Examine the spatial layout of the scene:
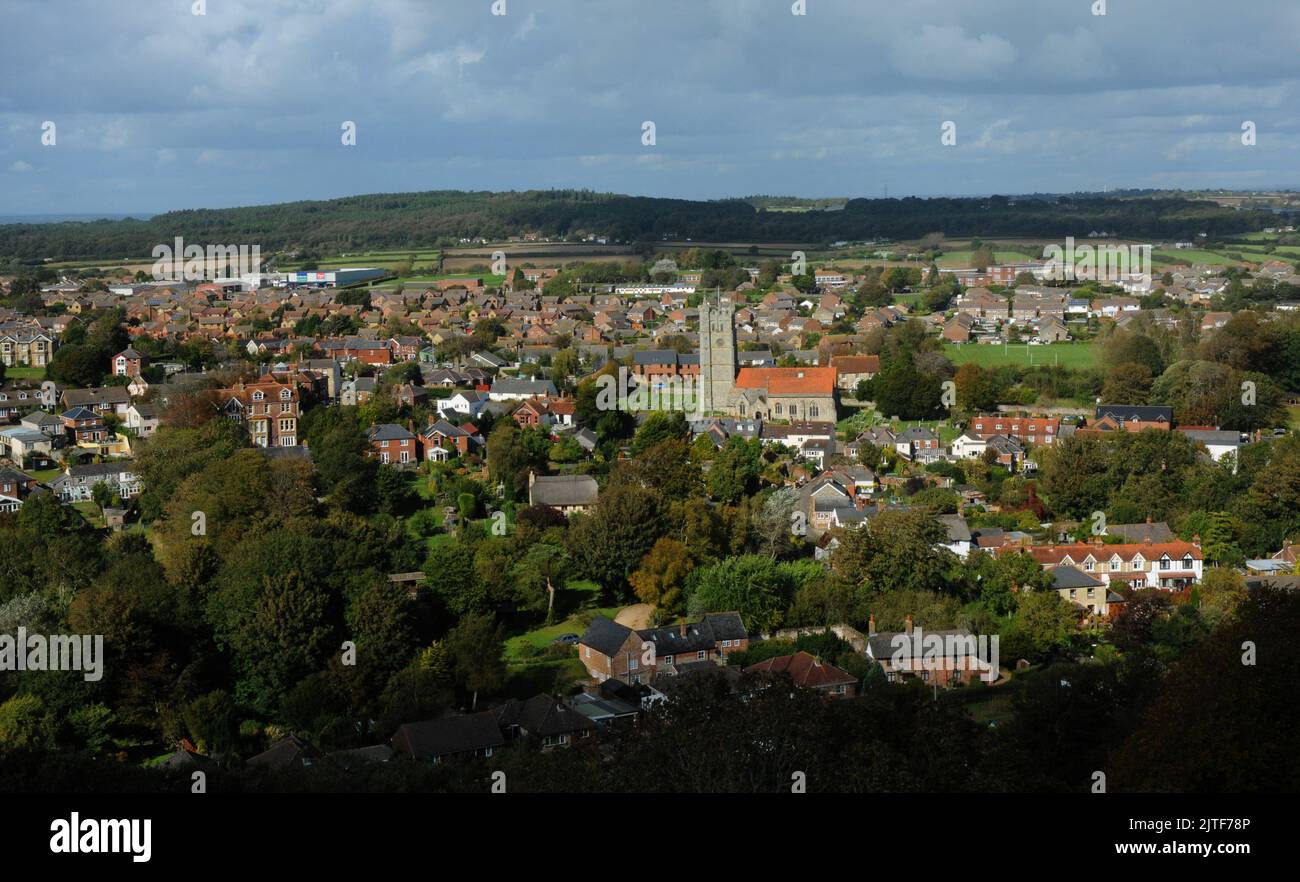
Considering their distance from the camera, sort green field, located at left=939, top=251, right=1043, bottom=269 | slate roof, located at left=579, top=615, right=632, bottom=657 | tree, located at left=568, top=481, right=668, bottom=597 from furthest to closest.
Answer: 1. green field, located at left=939, top=251, right=1043, bottom=269
2. tree, located at left=568, top=481, right=668, bottom=597
3. slate roof, located at left=579, top=615, right=632, bottom=657

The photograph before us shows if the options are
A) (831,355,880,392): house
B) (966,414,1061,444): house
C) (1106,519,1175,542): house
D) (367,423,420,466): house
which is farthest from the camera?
(831,355,880,392): house

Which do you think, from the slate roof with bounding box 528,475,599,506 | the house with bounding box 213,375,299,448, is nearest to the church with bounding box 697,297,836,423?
the slate roof with bounding box 528,475,599,506

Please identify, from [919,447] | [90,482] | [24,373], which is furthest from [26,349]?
[919,447]

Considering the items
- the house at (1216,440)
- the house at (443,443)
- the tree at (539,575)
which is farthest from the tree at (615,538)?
the house at (1216,440)

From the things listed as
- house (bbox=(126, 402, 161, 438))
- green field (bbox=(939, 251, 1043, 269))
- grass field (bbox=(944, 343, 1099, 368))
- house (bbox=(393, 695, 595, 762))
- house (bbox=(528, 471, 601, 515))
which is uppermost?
green field (bbox=(939, 251, 1043, 269))

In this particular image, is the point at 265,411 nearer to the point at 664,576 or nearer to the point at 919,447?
the point at 664,576

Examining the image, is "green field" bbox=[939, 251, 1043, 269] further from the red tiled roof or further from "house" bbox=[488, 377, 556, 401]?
the red tiled roof

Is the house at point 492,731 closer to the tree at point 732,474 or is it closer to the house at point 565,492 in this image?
the house at point 565,492

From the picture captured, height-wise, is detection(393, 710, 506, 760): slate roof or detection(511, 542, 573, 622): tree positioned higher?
detection(511, 542, 573, 622): tree
